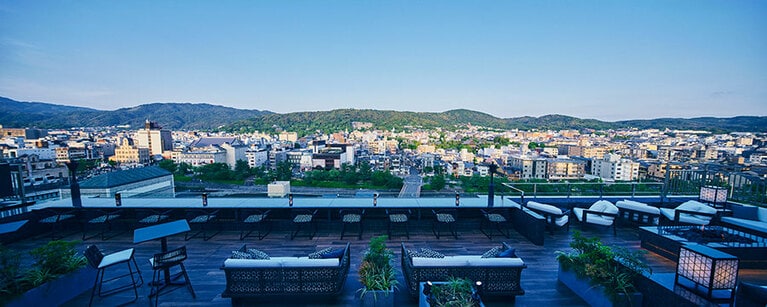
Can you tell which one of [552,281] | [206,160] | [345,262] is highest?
[345,262]

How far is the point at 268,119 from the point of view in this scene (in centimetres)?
15038

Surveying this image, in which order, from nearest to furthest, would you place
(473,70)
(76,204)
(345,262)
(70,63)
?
1. (345,262)
2. (76,204)
3. (70,63)
4. (473,70)

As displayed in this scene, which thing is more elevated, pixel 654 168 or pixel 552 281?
pixel 552 281

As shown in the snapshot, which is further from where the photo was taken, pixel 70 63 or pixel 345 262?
pixel 70 63

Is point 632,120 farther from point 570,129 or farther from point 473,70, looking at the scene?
point 473,70

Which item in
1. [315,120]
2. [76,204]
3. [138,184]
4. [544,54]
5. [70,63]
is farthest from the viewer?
[315,120]

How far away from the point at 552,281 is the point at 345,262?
9.73ft

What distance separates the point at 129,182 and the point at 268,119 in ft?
461

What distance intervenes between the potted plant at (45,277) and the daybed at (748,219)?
1032 cm

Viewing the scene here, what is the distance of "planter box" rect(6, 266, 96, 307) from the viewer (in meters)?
3.09

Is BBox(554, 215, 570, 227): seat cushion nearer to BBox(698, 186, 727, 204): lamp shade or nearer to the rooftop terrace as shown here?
the rooftop terrace

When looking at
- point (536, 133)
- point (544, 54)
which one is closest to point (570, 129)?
point (536, 133)

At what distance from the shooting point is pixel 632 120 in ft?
389

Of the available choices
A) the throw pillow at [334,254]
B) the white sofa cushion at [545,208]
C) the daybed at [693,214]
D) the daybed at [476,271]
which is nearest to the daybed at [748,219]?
the daybed at [693,214]
